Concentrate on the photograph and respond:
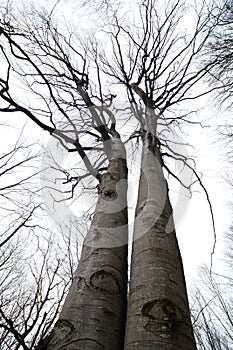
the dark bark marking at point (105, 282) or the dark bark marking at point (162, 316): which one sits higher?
the dark bark marking at point (105, 282)

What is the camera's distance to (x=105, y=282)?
4.39 ft

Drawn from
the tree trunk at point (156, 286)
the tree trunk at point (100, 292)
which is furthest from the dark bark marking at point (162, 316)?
the tree trunk at point (100, 292)

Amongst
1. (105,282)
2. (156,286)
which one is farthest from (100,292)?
(156,286)

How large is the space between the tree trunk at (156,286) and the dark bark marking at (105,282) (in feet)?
0.27

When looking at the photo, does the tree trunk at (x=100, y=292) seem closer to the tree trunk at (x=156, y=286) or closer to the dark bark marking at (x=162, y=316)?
the tree trunk at (x=156, y=286)

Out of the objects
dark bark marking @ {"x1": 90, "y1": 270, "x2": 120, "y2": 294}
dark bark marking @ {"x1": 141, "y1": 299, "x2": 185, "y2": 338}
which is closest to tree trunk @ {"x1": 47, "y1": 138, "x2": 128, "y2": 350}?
dark bark marking @ {"x1": 90, "y1": 270, "x2": 120, "y2": 294}

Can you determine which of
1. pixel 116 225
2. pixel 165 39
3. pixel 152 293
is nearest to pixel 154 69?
pixel 165 39

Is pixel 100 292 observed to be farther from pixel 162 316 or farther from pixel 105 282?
pixel 162 316

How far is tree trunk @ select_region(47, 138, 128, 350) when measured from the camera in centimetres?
106

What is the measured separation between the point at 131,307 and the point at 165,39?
4718 millimetres

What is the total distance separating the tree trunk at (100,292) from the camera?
1.06m

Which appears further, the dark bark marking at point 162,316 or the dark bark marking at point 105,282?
the dark bark marking at point 105,282

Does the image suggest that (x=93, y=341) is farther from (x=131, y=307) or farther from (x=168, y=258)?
(x=168, y=258)

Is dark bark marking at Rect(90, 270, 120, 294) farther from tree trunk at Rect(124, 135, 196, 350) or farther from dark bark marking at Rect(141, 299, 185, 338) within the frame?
dark bark marking at Rect(141, 299, 185, 338)
